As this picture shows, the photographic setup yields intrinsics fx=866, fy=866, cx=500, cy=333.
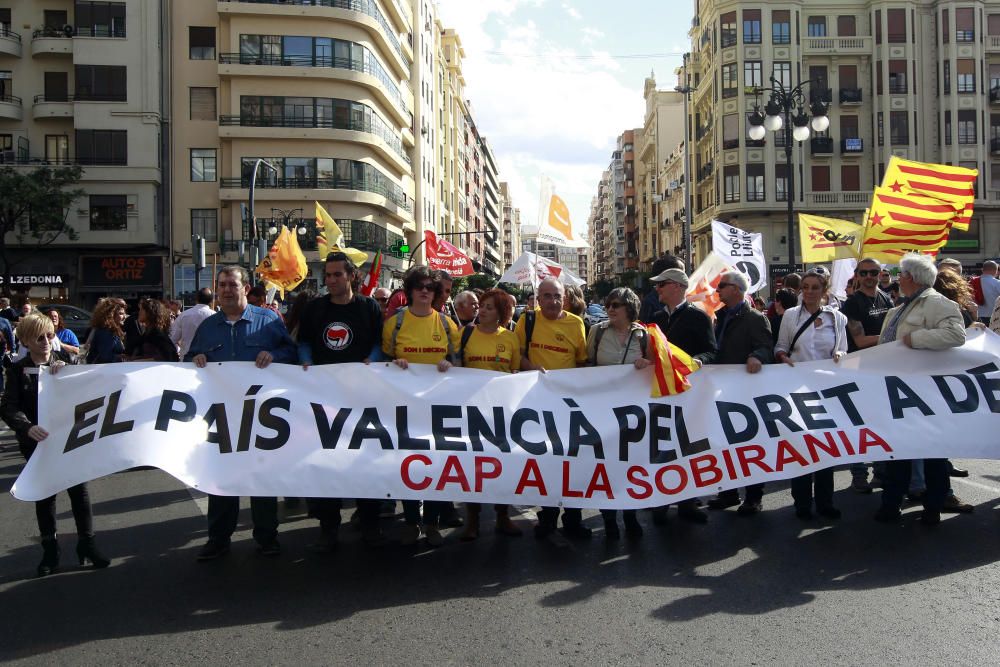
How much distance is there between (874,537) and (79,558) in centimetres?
547

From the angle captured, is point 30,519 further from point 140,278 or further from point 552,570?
point 140,278

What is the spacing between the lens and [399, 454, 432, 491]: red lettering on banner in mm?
5582

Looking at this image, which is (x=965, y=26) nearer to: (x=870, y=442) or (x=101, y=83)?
(x=101, y=83)

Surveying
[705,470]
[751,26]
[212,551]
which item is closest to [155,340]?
[212,551]

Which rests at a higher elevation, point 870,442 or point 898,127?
point 898,127

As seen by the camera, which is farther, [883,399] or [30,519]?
[30,519]

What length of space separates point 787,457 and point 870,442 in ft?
2.09

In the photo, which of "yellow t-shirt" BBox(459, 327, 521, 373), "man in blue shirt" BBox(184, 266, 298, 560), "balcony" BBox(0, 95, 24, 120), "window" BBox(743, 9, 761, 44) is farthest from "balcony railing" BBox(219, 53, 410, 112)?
"yellow t-shirt" BBox(459, 327, 521, 373)

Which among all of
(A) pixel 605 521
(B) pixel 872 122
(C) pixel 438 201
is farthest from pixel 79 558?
(C) pixel 438 201

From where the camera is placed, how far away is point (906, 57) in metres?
50.1

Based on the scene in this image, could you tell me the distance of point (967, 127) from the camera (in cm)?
4969

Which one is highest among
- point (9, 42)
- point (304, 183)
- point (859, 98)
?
point (9, 42)

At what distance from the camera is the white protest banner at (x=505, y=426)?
5484 mm

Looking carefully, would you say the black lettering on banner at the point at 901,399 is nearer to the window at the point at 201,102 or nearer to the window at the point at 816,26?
the window at the point at 201,102
